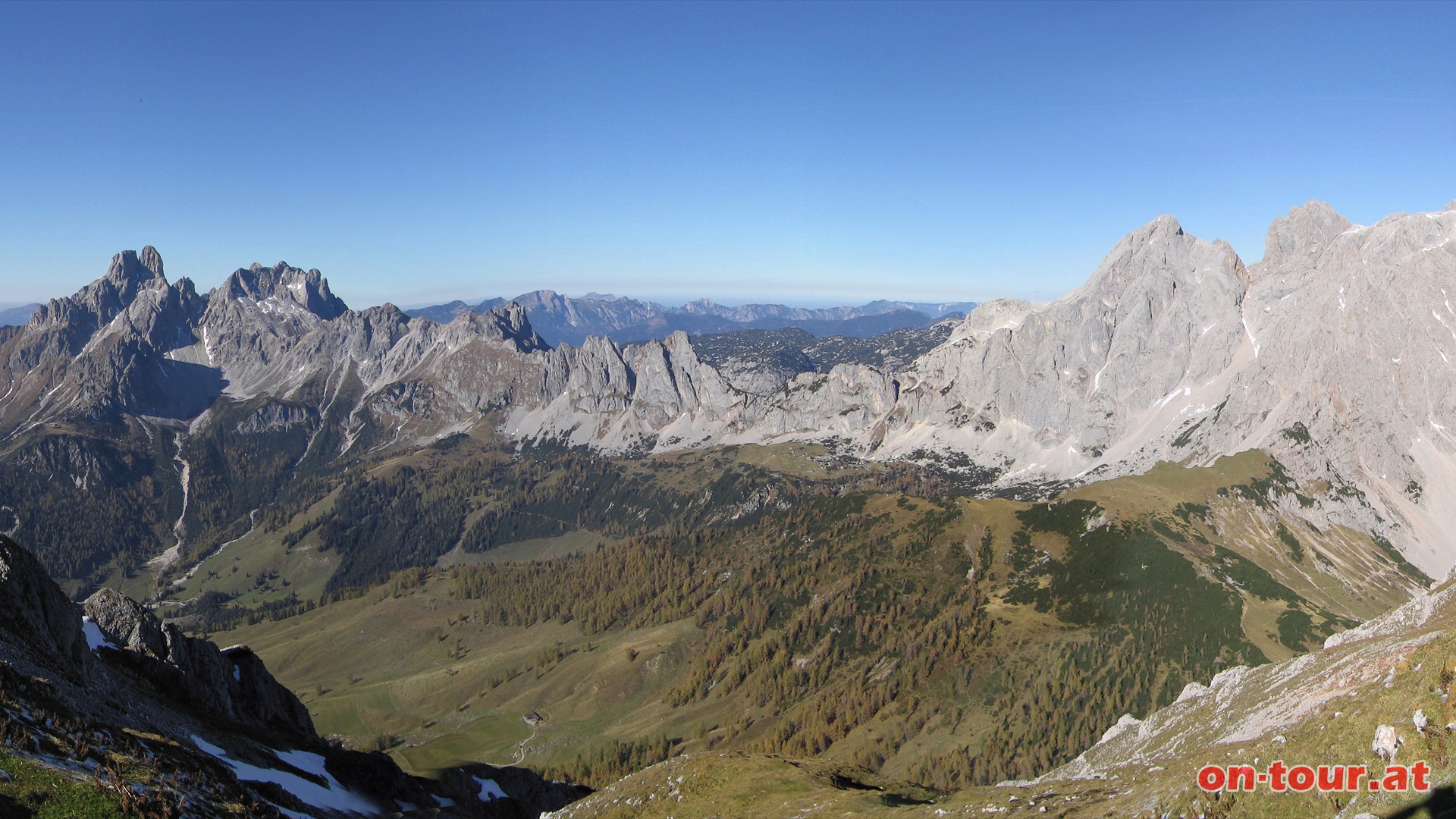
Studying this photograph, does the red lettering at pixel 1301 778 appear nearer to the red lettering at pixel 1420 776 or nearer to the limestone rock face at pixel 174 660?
the red lettering at pixel 1420 776

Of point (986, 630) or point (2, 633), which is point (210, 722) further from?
point (986, 630)

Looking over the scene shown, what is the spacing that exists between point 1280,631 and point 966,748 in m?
81.4

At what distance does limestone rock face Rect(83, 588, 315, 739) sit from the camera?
70688 mm

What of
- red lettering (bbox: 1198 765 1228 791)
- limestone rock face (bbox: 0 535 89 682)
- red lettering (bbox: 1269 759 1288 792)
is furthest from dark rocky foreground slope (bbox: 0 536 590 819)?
red lettering (bbox: 1269 759 1288 792)

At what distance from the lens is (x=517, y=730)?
19300 centimetres

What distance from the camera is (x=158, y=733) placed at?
50.0m

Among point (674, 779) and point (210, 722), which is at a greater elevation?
point (210, 722)

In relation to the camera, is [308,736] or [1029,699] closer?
[308,736]

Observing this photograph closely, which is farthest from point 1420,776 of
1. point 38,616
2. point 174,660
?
point 174,660

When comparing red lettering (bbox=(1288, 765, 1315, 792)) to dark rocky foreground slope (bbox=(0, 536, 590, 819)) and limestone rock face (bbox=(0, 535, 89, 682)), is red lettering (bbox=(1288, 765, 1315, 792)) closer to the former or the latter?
dark rocky foreground slope (bbox=(0, 536, 590, 819))

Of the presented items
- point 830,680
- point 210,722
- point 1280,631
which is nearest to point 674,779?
point 210,722

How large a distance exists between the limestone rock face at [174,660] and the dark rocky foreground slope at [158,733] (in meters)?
0.14

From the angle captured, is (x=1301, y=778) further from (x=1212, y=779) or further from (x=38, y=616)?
(x=38, y=616)

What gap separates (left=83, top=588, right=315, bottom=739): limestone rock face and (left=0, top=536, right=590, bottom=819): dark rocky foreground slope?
0.47 feet
